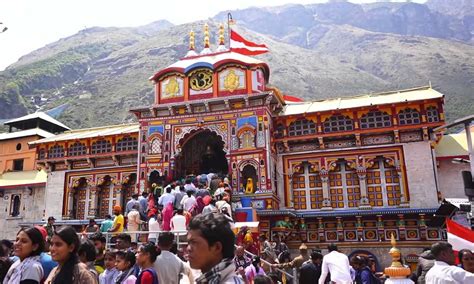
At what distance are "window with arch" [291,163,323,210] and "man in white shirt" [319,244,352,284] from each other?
39.5ft

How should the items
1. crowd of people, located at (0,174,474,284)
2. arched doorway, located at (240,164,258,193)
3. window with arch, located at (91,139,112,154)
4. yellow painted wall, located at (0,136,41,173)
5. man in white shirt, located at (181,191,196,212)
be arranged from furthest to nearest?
yellow painted wall, located at (0,136,41,173) < window with arch, located at (91,139,112,154) < arched doorway, located at (240,164,258,193) < man in white shirt, located at (181,191,196,212) < crowd of people, located at (0,174,474,284)

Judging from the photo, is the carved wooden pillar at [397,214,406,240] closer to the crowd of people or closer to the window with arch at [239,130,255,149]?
the window with arch at [239,130,255,149]

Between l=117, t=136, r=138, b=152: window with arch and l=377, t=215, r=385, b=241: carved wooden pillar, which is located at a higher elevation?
l=117, t=136, r=138, b=152: window with arch

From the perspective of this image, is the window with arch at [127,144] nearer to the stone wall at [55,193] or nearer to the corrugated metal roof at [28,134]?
the stone wall at [55,193]

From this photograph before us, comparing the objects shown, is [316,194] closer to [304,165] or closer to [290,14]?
[304,165]

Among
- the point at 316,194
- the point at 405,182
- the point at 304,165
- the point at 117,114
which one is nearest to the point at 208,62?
the point at 304,165

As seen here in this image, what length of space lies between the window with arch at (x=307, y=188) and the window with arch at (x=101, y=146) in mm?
10345

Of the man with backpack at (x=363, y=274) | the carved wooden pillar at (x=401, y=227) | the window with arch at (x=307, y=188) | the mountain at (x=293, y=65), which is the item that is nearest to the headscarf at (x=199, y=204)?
the man with backpack at (x=363, y=274)

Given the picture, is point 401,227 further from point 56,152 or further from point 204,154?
point 56,152

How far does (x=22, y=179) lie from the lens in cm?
2731

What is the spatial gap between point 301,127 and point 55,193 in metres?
14.5

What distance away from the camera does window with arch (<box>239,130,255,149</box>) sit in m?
19.0

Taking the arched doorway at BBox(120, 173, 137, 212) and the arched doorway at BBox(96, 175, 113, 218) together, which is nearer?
the arched doorway at BBox(120, 173, 137, 212)

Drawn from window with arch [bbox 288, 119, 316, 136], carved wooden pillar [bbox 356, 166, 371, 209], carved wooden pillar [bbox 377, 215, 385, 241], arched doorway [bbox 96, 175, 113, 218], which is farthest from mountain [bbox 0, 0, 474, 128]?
carved wooden pillar [bbox 377, 215, 385, 241]
